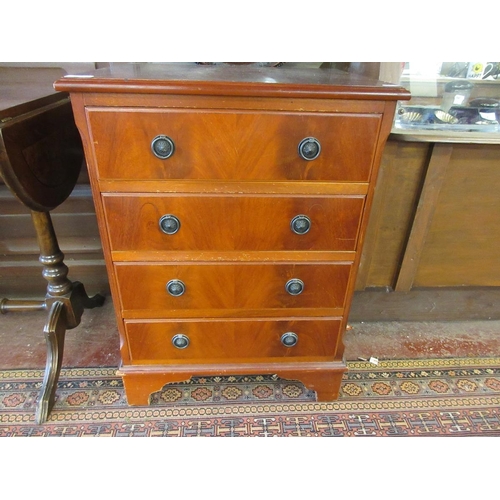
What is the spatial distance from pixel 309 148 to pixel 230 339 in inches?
26.0

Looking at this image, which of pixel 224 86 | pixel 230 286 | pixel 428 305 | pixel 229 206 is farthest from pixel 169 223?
pixel 428 305

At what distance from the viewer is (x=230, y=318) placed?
120cm

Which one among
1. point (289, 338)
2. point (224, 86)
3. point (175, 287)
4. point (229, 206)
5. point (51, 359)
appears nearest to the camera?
point (224, 86)

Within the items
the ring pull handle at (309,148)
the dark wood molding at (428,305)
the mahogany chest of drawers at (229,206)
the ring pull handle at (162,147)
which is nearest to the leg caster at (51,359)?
the mahogany chest of drawers at (229,206)

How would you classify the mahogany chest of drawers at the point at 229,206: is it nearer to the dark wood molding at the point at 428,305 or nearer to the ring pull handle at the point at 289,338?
the ring pull handle at the point at 289,338

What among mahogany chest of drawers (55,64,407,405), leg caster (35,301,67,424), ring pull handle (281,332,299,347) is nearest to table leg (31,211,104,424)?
leg caster (35,301,67,424)

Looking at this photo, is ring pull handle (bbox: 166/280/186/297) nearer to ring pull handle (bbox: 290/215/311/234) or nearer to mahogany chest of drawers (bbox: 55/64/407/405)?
mahogany chest of drawers (bbox: 55/64/407/405)

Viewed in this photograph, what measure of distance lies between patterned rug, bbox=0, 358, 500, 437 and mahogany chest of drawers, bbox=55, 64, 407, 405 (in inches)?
6.5

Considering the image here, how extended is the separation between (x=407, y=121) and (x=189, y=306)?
3.54 ft

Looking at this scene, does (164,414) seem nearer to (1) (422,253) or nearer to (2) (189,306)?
(2) (189,306)

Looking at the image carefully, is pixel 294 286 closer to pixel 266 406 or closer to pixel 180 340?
pixel 180 340

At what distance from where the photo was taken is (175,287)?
1.12 metres

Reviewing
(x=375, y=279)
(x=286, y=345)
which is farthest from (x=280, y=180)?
(x=375, y=279)

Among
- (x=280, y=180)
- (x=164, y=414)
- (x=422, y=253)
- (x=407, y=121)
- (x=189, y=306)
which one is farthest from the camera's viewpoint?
(x=422, y=253)
